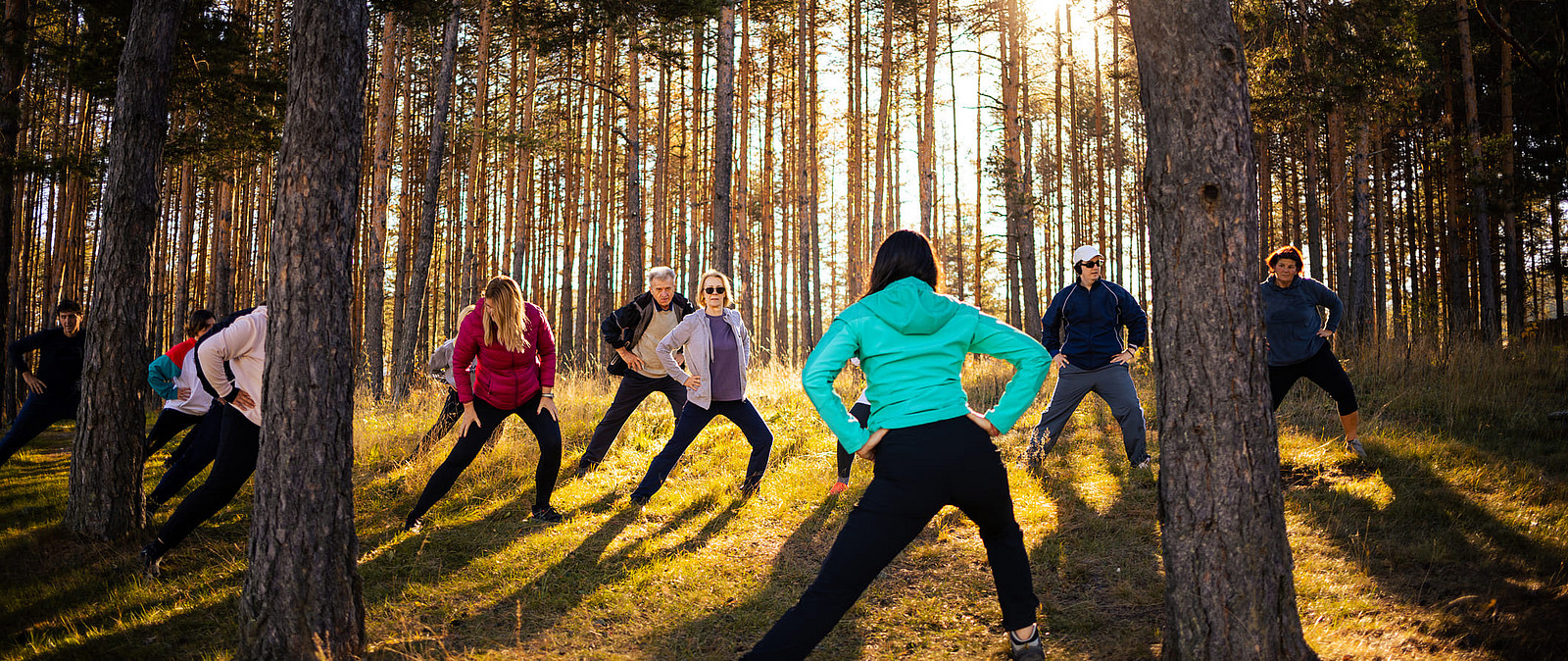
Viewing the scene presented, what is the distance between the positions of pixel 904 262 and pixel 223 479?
4.53 meters

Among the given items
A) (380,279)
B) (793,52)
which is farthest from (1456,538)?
(793,52)

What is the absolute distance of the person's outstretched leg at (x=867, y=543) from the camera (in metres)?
2.70

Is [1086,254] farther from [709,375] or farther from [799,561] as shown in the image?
[799,561]

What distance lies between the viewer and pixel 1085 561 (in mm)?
4898

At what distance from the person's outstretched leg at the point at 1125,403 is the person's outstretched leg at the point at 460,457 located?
17.1 ft

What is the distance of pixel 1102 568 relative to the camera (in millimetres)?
4809

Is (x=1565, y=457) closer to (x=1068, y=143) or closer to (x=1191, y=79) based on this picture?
(x=1191, y=79)

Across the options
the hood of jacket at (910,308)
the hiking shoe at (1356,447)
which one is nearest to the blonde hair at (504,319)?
the hood of jacket at (910,308)

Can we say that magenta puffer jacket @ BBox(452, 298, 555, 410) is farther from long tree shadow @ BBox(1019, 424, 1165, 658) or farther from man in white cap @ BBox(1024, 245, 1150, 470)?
man in white cap @ BBox(1024, 245, 1150, 470)

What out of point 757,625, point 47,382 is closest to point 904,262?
point 757,625

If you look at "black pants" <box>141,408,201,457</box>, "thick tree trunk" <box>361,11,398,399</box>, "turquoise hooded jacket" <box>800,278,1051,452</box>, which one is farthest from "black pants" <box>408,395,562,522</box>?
"thick tree trunk" <box>361,11,398,399</box>

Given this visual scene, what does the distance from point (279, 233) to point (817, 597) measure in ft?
9.98

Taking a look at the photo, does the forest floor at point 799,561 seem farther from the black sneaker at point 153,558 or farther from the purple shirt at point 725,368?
the purple shirt at point 725,368

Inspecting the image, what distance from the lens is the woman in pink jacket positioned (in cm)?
560
